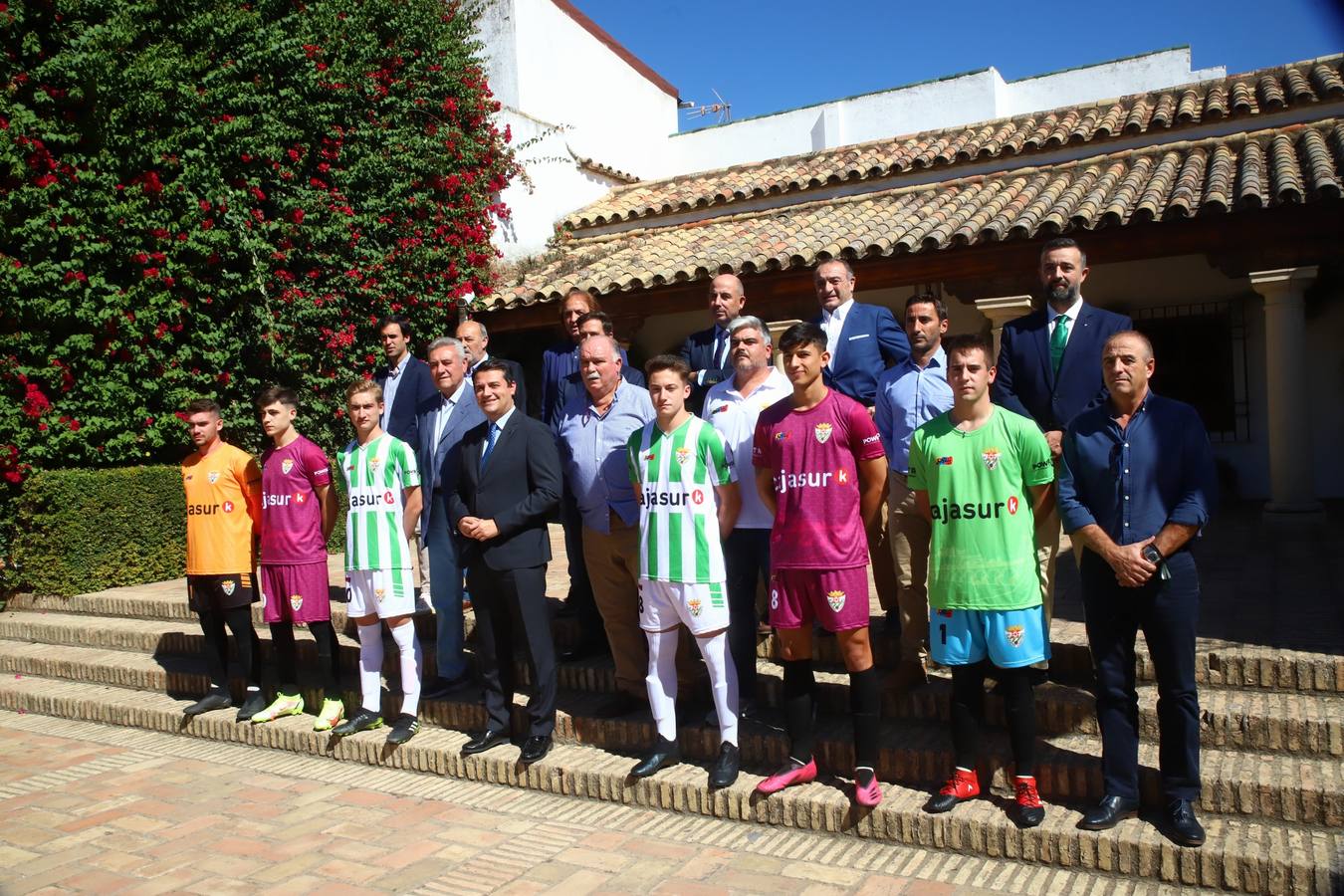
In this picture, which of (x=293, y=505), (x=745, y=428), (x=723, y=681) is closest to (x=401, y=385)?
(x=293, y=505)

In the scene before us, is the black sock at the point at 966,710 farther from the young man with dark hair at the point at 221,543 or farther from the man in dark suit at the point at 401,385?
the young man with dark hair at the point at 221,543

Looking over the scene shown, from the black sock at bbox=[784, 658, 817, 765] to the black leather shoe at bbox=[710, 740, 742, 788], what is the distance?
0.88ft

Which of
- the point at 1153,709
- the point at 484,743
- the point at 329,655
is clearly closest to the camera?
the point at 1153,709

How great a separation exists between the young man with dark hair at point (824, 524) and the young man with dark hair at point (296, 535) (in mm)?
2822

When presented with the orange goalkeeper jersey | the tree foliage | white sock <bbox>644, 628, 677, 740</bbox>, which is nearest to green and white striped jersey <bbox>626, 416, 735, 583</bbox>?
white sock <bbox>644, 628, 677, 740</bbox>

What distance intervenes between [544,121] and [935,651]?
1249cm

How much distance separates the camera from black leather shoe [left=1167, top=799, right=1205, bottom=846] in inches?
142

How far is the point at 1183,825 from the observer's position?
3.64 meters

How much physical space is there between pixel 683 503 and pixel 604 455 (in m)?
0.74

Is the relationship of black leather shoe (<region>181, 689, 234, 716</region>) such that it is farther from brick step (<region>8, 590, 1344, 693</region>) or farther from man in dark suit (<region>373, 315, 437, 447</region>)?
brick step (<region>8, 590, 1344, 693</region>)

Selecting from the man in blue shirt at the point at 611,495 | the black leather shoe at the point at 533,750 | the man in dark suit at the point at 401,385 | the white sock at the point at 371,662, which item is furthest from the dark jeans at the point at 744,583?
the man in dark suit at the point at 401,385

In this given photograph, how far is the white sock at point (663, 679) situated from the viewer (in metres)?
4.65

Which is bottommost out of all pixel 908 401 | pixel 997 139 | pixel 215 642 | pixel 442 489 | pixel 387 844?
pixel 387 844

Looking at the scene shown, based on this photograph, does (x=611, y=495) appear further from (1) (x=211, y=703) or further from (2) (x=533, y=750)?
(1) (x=211, y=703)
